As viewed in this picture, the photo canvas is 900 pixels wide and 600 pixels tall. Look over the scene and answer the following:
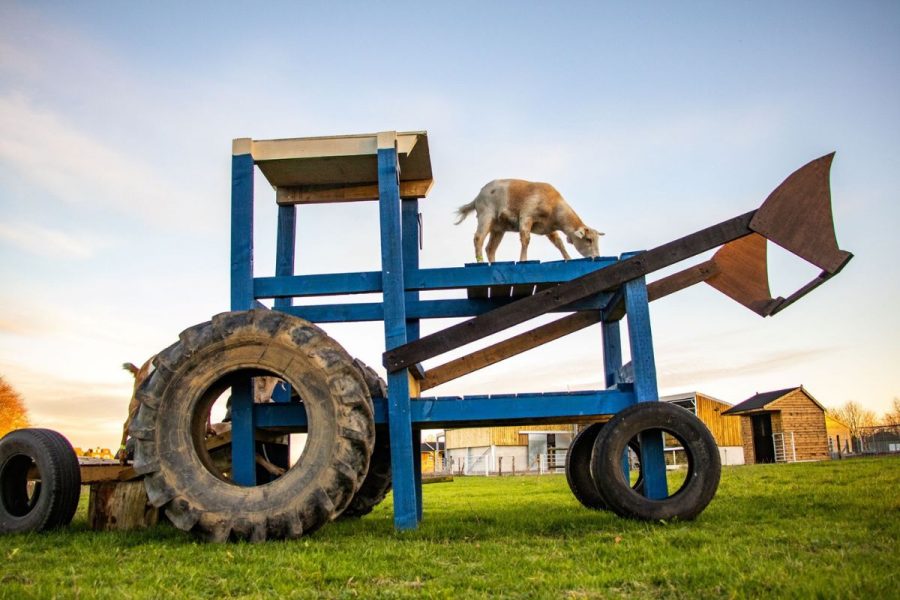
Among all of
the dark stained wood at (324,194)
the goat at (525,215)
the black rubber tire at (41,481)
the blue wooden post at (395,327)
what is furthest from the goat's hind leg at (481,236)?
the black rubber tire at (41,481)

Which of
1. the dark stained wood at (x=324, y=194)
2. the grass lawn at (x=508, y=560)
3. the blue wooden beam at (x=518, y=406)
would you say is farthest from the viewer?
the dark stained wood at (x=324, y=194)

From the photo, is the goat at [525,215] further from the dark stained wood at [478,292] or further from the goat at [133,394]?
the goat at [133,394]

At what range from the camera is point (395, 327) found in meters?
7.84

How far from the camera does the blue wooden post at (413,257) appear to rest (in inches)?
382

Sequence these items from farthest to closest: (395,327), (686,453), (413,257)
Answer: (413,257)
(395,327)
(686,453)

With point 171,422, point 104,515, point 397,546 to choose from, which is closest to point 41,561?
point 171,422

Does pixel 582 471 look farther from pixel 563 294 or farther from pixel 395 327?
pixel 395 327

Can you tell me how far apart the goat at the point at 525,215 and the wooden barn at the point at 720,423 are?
40649 mm

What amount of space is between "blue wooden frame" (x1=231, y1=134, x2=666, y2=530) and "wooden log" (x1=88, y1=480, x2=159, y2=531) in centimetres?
155

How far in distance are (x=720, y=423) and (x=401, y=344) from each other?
4609 cm

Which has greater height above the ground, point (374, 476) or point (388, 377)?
point (388, 377)

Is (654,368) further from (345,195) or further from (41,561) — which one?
(41,561)

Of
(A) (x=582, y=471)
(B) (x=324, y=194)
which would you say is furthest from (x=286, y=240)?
(A) (x=582, y=471)

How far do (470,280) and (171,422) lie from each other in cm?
355
